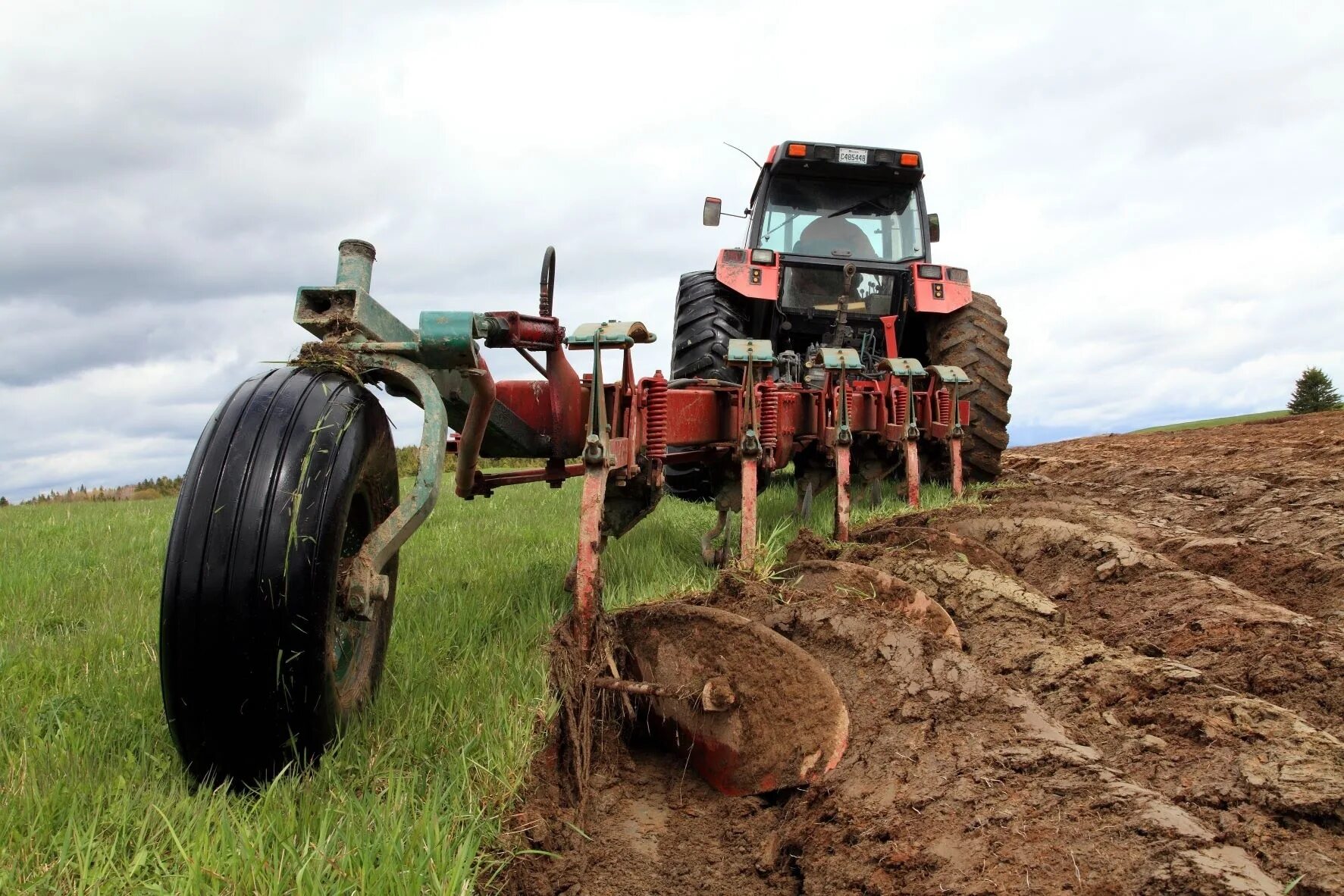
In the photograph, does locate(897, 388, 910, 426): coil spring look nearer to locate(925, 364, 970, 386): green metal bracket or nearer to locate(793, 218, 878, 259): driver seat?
locate(925, 364, 970, 386): green metal bracket

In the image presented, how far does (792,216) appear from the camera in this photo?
24.2ft

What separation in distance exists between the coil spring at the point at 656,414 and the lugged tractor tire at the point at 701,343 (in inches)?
102

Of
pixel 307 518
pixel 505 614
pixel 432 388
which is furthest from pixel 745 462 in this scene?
pixel 307 518

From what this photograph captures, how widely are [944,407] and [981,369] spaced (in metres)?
0.81

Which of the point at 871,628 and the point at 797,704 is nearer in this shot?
the point at 797,704

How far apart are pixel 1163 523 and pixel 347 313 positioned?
4897 millimetres

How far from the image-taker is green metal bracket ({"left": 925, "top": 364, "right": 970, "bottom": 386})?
5.91 m

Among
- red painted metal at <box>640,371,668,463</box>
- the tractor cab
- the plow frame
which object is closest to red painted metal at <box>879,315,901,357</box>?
the tractor cab

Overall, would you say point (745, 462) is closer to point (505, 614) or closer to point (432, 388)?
point (505, 614)

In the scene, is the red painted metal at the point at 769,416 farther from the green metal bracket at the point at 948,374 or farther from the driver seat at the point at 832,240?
the driver seat at the point at 832,240

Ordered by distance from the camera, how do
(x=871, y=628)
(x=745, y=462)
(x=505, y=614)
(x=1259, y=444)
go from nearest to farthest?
(x=871, y=628)
(x=505, y=614)
(x=745, y=462)
(x=1259, y=444)

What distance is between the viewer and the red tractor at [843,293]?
646 cm

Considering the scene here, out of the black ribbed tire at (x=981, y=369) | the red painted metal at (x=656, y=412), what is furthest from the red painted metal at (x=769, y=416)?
the black ribbed tire at (x=981, y=369)

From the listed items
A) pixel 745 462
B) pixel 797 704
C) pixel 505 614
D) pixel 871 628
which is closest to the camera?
pixel 797 704
